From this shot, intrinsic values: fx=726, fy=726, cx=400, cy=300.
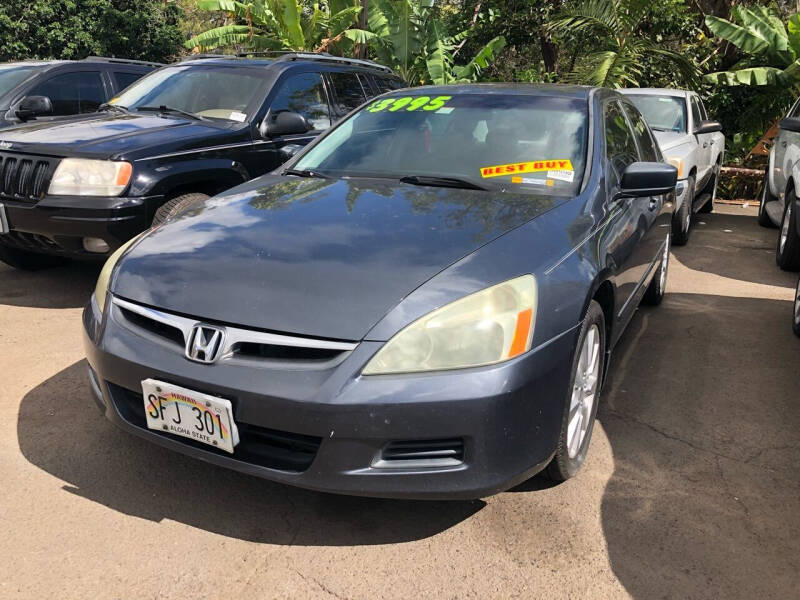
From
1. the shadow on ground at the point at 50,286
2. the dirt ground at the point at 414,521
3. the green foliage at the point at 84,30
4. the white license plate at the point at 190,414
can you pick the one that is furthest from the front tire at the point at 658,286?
the green foliage at the point at 84,30

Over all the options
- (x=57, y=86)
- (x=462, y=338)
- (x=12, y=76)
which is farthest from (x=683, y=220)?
(x=12, y=76)

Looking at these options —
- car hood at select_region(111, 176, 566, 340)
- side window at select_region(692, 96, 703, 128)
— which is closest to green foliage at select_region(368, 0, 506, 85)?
side window at select_region(692, 96, 703, 128)

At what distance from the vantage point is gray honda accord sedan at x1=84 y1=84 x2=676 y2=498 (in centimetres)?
221

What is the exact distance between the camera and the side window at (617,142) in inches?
139

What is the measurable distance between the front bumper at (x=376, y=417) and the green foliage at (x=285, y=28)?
11.7 metres

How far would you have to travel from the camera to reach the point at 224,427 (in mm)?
2301

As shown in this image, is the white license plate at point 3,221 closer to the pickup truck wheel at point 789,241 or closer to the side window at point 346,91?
the side window at point 346,91

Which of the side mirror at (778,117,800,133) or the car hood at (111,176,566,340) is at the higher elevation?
the car hood at (111,176,566,340)

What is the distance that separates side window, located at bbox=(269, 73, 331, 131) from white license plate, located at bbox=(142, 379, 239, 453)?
3.75 m

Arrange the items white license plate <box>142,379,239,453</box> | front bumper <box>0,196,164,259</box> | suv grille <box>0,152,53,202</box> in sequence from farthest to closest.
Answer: suv grille <box>0,152,53,202</box>, front bumper <box>0,196,164,259</box>, white license plate <box>142,379,239,453</box>

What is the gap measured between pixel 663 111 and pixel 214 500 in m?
7.54

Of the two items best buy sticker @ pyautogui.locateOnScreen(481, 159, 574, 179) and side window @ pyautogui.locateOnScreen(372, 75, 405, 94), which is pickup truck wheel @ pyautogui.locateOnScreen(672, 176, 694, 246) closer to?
side window @ pyautogui.locateOnScreen(372, 75, 405, 94)

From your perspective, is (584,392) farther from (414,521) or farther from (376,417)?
(376,417)

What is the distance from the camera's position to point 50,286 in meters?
5.39
